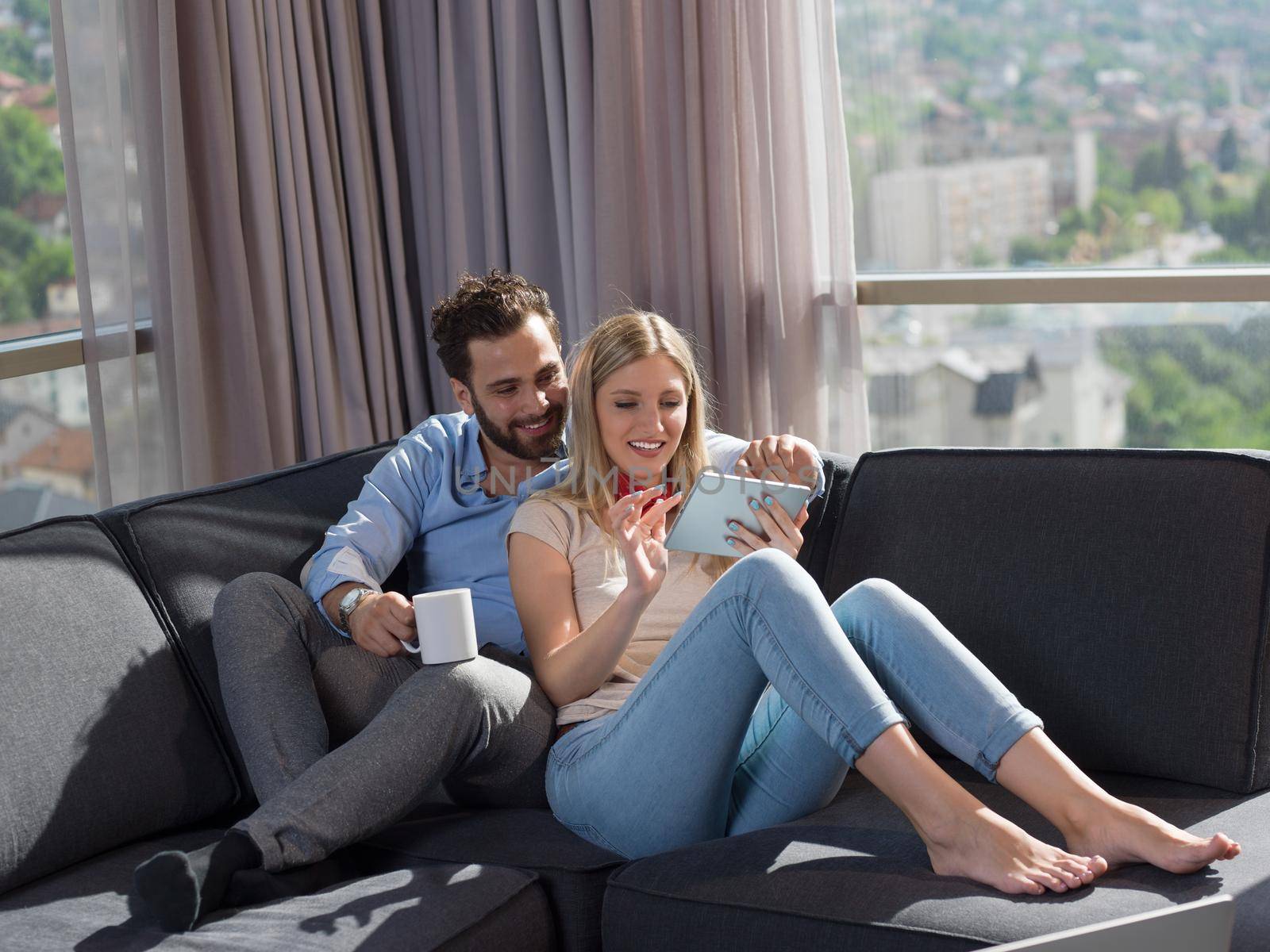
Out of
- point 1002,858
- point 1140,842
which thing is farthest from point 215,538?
point 1140,842

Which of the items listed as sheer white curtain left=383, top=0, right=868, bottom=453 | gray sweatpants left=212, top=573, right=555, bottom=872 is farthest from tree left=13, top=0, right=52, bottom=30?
gray sweatpants left=212, top=573, right=555, bottom=872

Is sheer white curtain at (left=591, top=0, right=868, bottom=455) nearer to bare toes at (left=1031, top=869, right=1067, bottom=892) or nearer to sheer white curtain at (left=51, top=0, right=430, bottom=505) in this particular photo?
sheer white curtain at (left=51, top=0, right=430, bottom=505)

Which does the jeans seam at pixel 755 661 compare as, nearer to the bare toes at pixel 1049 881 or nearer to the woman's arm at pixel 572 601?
the woman's arm at pixel 572 601

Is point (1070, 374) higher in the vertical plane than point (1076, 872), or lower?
higher

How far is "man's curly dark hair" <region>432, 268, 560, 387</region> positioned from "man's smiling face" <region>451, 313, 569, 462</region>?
0.05 ft

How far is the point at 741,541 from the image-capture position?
6.65 feet

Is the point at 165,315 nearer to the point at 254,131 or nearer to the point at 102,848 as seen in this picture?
the point at 254,131

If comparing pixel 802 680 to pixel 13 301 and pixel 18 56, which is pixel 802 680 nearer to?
pixel 13 301

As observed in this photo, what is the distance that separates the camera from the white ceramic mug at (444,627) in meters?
1.87

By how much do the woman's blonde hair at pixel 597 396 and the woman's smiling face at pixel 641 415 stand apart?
0.5 inches

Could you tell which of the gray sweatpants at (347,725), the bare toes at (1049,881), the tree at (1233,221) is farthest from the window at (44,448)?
the tree at (1233,221)

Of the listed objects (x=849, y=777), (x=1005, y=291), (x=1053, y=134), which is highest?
(x=1053, y=134)

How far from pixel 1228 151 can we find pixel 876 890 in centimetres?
213

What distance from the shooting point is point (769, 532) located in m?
2.02
